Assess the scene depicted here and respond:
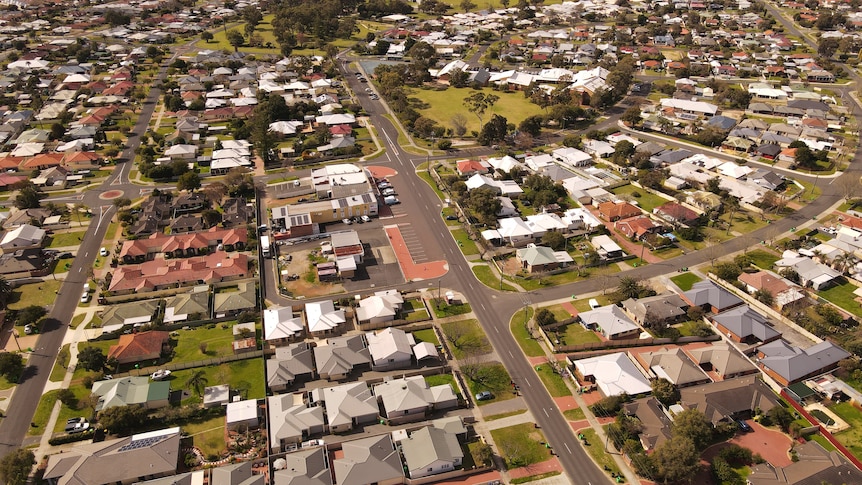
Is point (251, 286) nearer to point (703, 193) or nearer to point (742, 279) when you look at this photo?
point (742, 279)

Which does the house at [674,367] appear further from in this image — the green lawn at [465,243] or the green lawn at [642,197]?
the green lawn at [642,197]

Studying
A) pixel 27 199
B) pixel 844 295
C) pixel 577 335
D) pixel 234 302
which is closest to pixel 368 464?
pixel 577 335

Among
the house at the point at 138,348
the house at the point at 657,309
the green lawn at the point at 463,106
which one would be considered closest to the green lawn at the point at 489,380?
the house at the point at 657,309

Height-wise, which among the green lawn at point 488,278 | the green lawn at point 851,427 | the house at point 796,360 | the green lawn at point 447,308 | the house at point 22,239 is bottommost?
the house at point 22,239

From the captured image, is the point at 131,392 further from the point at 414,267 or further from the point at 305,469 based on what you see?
the point at 414,267

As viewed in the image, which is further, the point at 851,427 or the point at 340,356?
the point at 340,356

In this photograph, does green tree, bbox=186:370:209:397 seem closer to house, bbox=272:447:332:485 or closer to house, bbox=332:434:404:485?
house, bbox=272:447:332:485

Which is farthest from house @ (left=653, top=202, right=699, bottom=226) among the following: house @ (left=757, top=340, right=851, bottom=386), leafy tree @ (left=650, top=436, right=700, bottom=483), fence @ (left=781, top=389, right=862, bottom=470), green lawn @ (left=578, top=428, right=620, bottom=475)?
leafy tree @ (left=650, top=436, right=700, bottom=483)
